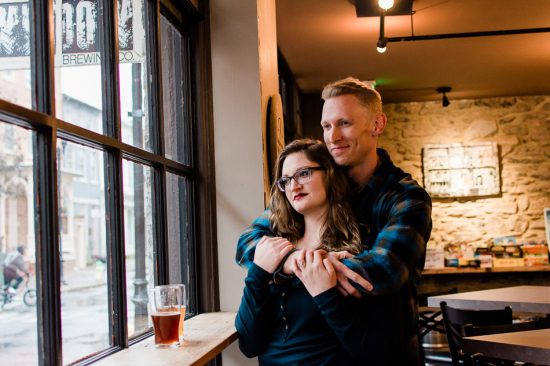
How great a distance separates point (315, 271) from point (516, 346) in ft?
2.73

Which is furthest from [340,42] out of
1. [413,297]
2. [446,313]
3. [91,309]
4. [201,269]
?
[91,309]

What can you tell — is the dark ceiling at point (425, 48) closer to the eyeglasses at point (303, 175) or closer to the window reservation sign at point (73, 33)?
the window reservation sign at point (73, 33)

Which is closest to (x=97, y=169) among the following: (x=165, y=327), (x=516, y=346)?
(x=165, y=327)

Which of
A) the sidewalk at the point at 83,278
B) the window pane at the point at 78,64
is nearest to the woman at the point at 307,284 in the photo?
the sidewalk at the point at 83,278

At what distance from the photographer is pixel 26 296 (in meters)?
1.25

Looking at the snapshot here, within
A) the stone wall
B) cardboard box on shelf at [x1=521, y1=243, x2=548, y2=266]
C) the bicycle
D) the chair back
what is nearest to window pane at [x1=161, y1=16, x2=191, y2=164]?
the bicycle

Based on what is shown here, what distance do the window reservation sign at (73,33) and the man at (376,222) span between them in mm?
588

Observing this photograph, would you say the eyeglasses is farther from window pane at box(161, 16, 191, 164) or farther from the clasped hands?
window pane at box(161, 16, 191, 164)

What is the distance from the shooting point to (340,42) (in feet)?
17.4

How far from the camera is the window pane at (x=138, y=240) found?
184cm

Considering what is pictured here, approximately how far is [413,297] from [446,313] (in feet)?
4.23

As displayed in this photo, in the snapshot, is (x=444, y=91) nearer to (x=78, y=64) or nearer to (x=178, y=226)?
(x=178, y=226)

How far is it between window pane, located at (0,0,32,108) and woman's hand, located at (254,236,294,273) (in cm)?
73

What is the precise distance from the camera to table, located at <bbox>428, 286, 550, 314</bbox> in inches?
138
